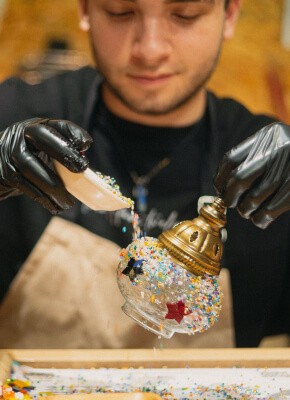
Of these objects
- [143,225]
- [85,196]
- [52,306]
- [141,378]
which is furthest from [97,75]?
[141,378]

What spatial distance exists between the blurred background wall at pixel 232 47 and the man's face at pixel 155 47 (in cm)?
112

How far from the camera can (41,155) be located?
138 centimetres

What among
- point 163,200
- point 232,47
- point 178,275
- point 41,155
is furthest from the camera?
point 232,47

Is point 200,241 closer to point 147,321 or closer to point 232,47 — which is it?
point 147,321

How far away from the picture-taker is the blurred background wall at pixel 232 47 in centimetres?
289

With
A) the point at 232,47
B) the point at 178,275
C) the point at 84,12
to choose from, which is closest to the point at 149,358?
the point at 178,275

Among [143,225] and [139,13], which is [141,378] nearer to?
[143,225]

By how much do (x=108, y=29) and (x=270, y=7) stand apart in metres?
1.38

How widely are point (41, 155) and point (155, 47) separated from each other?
0.47m

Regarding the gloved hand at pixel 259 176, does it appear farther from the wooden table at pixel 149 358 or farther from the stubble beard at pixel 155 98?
the stubble beard at pixel 155 98

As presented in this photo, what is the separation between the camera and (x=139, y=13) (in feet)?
5.42

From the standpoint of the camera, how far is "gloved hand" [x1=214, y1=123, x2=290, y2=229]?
126 centimetres

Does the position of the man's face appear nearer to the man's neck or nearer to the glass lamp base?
the man's neck

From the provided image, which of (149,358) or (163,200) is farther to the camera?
(163,200)
